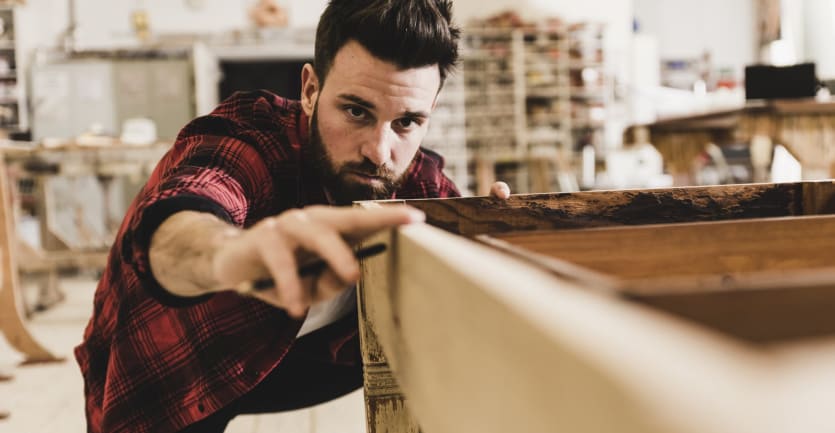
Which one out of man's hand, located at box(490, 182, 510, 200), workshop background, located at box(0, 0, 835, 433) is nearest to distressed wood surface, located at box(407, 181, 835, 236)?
man's hand, located at box(490, 182, 510, 200)

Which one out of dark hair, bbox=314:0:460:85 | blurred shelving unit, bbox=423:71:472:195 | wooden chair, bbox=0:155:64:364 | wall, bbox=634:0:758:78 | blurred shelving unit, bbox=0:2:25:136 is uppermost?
wall, bbox=634:0:758:78

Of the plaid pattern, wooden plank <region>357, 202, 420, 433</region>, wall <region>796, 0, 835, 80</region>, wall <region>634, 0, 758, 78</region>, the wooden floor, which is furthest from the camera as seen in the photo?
wall <region>634, 0, 758, 78</region>

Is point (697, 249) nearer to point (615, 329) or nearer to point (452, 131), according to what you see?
point (615, 329)

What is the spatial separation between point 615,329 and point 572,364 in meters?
0.02

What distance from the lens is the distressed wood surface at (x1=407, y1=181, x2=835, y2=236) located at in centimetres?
97

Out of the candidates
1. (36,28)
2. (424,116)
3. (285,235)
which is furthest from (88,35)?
(285,235)

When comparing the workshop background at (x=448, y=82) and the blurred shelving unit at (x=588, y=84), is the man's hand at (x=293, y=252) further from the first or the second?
the blurred shelving unit at (x=588, y=84)

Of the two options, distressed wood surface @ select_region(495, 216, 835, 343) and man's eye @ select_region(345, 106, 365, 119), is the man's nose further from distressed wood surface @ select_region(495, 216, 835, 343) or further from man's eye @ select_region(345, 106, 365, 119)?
distressed wood surface @ select_region(495, 216, 835, 343)

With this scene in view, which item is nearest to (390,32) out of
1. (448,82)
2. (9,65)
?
(448,82)

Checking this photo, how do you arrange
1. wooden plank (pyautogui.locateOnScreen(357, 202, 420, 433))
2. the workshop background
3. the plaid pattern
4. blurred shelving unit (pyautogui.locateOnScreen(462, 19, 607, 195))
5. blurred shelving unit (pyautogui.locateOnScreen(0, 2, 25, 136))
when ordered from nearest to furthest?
wooden plank (pyautogui.locateOnScreen(357, 202, 420, 433)), the plaid pattern, the workshop background, blurred shelving unit (pyautogui.locateOnScreen(0, 2, 25, 136)), blurred shelving unit (pyautogui.locateOnScreen(462, 19, 607, 195))

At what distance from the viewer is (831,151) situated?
6.77 feet

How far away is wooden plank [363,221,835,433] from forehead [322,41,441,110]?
29.7 inches

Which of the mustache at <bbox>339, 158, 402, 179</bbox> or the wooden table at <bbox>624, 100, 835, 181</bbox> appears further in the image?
the wooden table at <bbox>624, 100, 835, 181</bbox>

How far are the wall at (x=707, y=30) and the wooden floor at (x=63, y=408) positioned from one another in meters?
10.1
